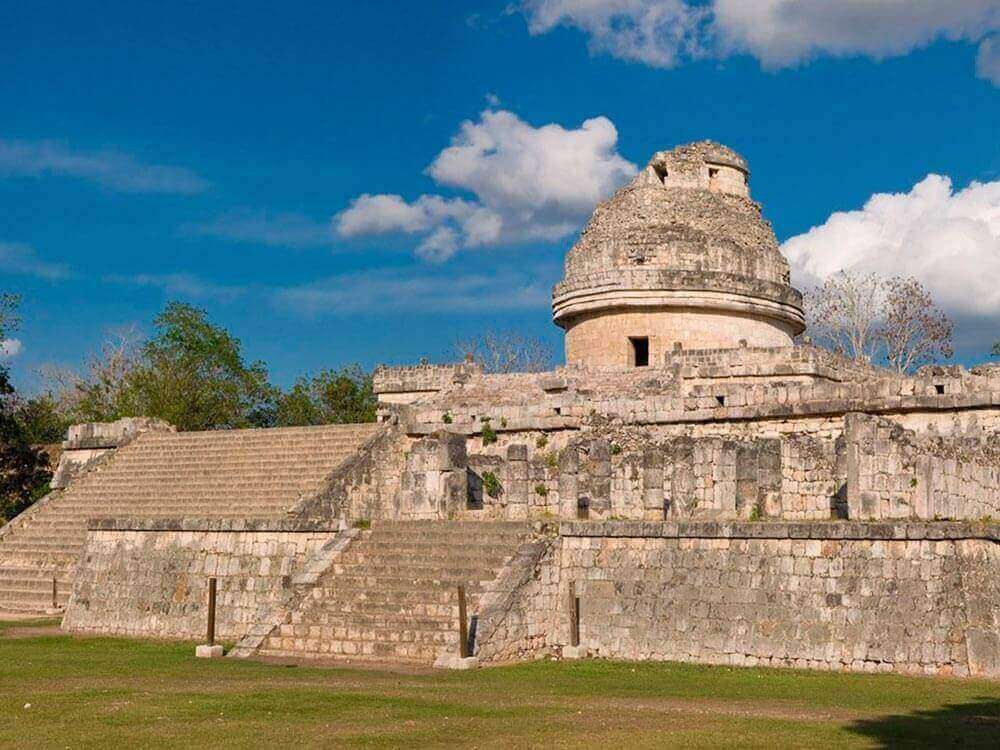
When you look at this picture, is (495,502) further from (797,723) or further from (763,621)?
(797,723)

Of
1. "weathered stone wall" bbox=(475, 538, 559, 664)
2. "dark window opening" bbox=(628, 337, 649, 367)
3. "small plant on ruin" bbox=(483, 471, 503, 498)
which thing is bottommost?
"weathered stone wall" bbox=(475, 538, 559, 664)

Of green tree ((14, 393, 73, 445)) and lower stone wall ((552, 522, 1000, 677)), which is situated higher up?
green tree ((14, 393, 73, 445))

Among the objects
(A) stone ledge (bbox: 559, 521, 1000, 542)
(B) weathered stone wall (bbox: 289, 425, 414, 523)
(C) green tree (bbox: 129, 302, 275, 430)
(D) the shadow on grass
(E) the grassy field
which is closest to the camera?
(D) the shadow on grass

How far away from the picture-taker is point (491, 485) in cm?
2180

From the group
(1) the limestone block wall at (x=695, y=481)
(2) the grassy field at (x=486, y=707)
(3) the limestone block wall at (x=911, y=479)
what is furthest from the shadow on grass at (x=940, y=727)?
(1) the limestone block wall at (x=695, y=481)

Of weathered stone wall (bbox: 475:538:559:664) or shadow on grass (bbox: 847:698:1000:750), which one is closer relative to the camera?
shadow on grass (bbox: 847:698:1000:750)

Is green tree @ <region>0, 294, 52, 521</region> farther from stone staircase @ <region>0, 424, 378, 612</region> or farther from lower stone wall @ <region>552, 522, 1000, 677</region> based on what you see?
lower stone wall @ <region>552, 522, 1000, 677</region>

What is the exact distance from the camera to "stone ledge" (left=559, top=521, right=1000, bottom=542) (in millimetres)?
14859

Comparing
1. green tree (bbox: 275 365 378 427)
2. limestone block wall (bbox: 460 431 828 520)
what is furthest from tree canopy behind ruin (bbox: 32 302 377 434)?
limestone block wall (bbox: 460 431 828 520)

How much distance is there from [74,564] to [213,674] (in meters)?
11.3

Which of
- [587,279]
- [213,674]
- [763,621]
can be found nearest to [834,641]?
[763,621]

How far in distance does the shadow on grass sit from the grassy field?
16 millimetres

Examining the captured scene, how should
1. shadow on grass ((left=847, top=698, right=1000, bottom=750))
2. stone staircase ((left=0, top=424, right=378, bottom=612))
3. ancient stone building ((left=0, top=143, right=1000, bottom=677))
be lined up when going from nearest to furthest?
shadow on grass ((left=847, top=698, right=1000, bottom=750))
ancient stone building ((left=0, top=143, right=1000, bottom=677))
stone staircase ((left=0, top=424, right=378, bottom=612))

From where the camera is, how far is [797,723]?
11.3m
